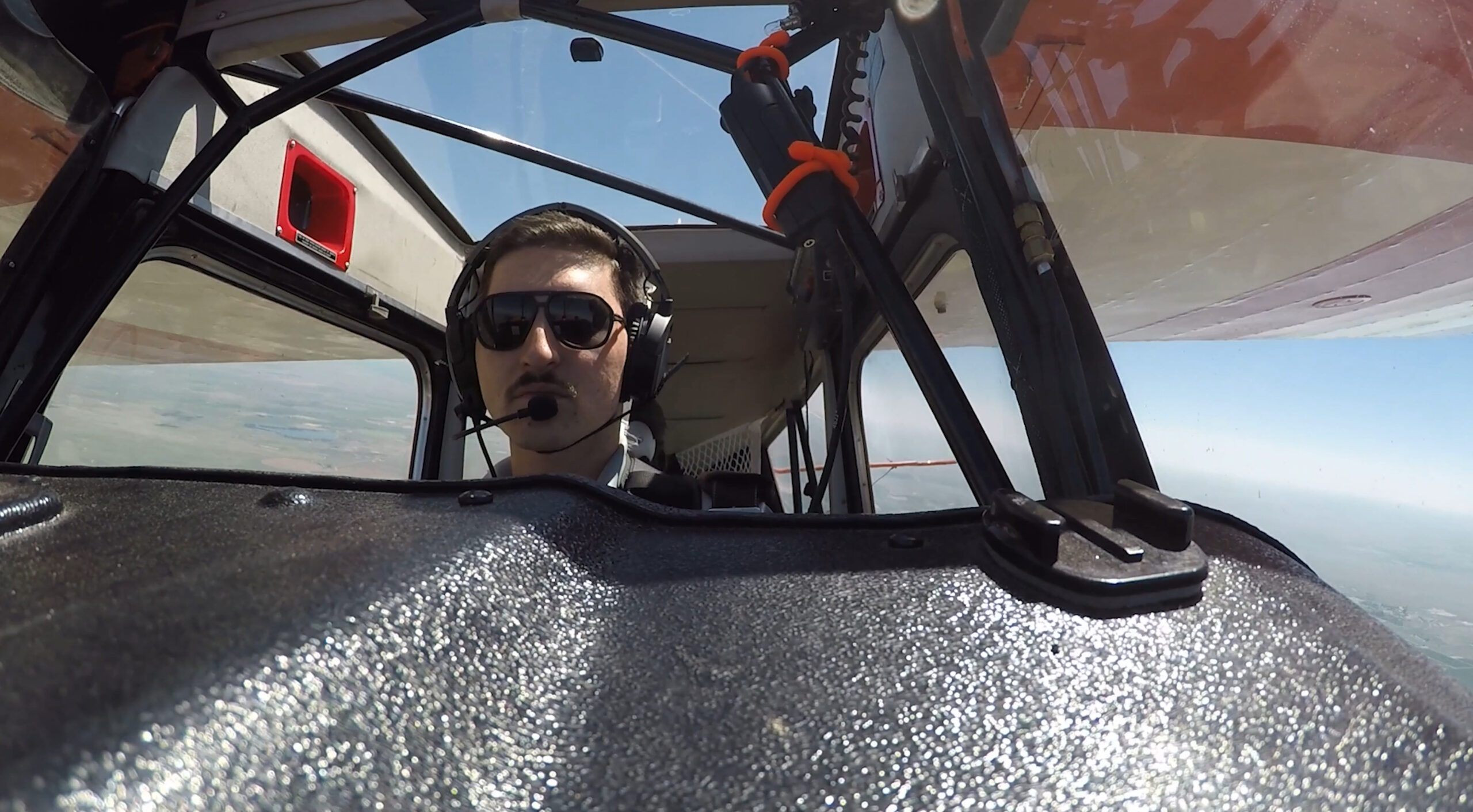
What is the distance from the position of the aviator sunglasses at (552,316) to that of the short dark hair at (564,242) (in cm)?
22

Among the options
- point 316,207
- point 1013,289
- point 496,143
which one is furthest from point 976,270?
point 316,207

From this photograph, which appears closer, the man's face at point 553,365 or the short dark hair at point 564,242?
the man's face at point 553,365

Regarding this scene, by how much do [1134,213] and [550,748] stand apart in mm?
1482

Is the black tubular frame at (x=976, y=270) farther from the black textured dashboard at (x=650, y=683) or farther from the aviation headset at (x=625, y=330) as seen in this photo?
the aviation headset at (x=625, y=330)

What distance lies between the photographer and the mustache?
1.40m

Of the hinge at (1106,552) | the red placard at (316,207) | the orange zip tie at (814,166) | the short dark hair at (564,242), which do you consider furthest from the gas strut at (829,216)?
the red placard at (316,207)

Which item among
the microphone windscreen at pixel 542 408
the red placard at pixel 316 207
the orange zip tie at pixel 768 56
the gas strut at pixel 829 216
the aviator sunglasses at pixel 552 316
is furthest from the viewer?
the red placard at pixel 316 207

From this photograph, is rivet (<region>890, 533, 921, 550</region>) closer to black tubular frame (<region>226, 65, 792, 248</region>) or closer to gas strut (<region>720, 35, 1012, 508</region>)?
gas strut (<region>720, 35, 1012, 508</region>)

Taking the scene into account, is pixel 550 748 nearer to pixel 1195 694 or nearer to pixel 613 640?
pixel 613 640

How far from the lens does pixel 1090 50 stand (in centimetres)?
111

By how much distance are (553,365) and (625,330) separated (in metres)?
0.23

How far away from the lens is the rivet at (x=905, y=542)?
0.47 metres

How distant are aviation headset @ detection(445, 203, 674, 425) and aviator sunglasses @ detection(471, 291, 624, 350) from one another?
15 centimetres

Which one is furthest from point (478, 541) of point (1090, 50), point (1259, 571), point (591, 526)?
point (1090, 50)
